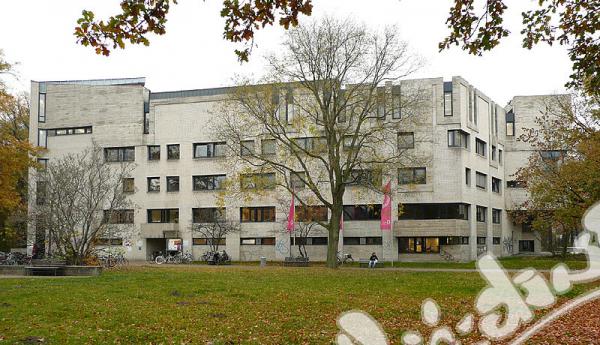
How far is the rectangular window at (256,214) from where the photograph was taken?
2410 inches

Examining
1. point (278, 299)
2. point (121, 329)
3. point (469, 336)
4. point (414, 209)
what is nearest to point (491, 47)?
point (469, 336)

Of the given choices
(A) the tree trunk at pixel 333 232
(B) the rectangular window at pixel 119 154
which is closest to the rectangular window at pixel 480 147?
(A) the tree trunk at pixel 333 232

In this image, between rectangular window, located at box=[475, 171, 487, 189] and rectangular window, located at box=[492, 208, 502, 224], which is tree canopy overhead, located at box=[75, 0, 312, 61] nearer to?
rectangular window, located at box=[475, 171, 487, 189]

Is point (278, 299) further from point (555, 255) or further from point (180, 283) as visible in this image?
point (555, 255)

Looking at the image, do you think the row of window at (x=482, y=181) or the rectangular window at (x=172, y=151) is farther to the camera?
the rectangular window at (x=172, y=151)

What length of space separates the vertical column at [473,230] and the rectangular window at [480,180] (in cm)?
301

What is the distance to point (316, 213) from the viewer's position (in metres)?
56.1

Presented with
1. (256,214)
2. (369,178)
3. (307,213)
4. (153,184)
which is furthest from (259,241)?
(369,178)

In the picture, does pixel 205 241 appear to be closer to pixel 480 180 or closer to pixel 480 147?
pixel 480 180

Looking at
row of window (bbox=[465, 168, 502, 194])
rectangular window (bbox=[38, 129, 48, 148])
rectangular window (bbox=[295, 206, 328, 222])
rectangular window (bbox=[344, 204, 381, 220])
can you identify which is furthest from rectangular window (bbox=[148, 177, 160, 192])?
row of window (bbox=[465, 168, 502, 194])

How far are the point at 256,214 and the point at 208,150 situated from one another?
8078 millimetres

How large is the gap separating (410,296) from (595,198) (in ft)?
61.4

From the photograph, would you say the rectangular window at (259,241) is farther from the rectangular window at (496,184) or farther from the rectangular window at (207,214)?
the rectangular window at (496,184)

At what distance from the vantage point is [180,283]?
24.8 metres
